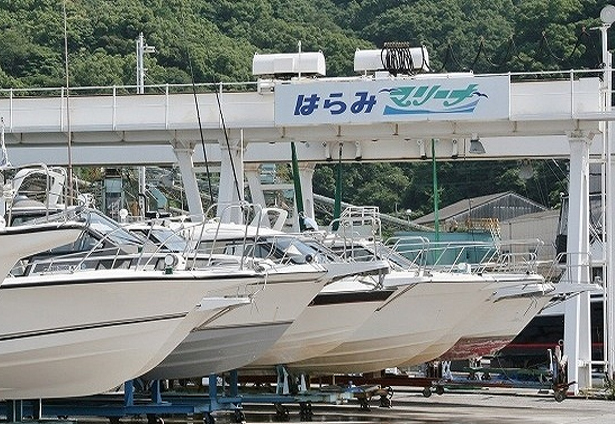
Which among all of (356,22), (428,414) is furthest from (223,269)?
(356,22)

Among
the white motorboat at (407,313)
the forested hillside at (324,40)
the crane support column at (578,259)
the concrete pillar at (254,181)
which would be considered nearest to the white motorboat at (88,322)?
the white motorboat at (407,313)

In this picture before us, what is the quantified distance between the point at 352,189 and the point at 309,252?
53241 mm

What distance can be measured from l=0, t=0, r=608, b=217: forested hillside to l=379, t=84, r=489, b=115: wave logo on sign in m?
20.8

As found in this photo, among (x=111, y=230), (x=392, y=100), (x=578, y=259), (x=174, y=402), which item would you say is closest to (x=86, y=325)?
(x=111, y=230)

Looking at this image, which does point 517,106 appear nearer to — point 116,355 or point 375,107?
point 375,107

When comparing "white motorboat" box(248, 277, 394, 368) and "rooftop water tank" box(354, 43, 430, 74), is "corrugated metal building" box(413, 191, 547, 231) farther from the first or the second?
"white motorboat" box(248, 277, 394, 368)

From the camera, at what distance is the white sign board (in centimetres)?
2972

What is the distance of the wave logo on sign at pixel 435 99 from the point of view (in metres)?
29.7

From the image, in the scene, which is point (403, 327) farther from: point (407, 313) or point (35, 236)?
point (35, 236)

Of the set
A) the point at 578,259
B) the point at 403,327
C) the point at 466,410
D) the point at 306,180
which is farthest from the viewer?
the point at 306,180

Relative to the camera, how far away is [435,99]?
2980cm

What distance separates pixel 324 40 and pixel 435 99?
5002 cm

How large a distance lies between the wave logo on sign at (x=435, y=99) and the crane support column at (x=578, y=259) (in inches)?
87.0

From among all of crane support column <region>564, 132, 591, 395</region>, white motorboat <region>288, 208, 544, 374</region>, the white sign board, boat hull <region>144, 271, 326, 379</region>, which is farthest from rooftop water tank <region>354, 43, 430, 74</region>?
boat hull <region>144, 271, 326, 379</region>
